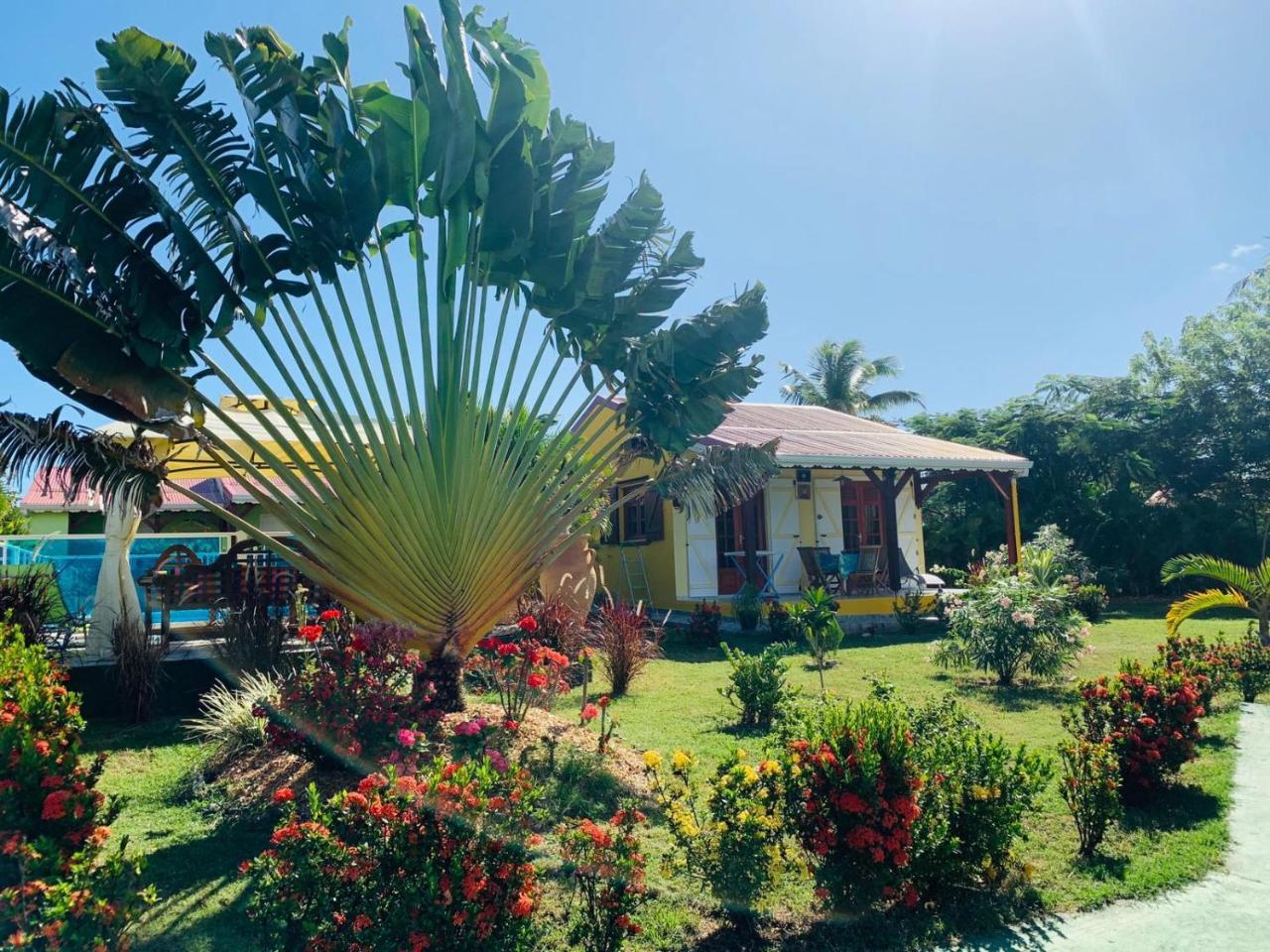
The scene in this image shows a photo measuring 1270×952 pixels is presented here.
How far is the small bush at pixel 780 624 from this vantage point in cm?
1312

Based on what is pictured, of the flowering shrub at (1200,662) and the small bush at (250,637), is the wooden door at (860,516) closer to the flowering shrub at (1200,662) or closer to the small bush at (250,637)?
the flowering shrub at (1200,662)

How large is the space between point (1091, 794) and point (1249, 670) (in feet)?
18.5

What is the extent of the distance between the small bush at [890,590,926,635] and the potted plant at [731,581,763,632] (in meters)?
2.84

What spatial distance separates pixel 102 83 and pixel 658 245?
4.46m

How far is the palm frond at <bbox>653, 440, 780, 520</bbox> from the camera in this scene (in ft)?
29.4

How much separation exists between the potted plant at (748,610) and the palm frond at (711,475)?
532cm

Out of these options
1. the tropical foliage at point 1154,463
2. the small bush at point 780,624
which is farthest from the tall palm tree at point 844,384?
the small bush at point 780,624

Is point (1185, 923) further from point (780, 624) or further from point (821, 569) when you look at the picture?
point (821, 569)

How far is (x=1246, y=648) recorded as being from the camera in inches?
349

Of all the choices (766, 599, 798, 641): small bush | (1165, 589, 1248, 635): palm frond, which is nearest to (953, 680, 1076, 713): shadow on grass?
(1165, 589, 1248, 635): palm frond

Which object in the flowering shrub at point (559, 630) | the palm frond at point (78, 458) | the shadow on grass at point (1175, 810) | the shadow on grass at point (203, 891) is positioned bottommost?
the shadow on grass at point (1175, 810)

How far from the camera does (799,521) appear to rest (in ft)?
57.6

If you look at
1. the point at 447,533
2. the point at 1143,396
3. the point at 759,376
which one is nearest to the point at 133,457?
the point at 447,533

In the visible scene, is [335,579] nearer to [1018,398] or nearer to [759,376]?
[759,376]
